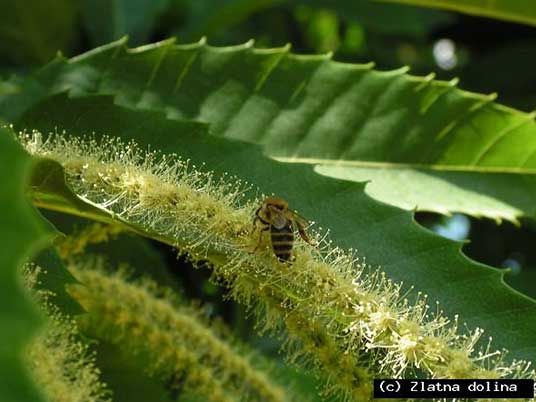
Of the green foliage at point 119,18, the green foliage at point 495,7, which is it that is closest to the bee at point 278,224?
the green foliage at point 495,7

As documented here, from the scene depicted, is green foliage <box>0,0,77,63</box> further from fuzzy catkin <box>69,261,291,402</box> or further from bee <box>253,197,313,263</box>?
bee <box>253,197,313,263</box>

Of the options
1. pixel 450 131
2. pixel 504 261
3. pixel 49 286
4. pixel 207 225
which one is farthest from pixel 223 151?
pixel 504 261

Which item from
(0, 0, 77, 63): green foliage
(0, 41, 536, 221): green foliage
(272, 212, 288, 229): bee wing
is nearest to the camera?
(272, 212, 288, 229): bee wing

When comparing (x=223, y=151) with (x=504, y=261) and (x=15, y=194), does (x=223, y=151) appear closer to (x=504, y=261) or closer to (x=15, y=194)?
(x=15, y=194)

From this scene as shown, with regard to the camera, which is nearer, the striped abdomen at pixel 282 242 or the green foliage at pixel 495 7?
the striped abdomen at pixel 282 242

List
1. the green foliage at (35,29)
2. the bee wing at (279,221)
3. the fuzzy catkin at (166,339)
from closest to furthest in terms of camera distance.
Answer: the bee wing at (279,221)
the fuzzy catkin at (166,339)
the green foliage at (35,29)

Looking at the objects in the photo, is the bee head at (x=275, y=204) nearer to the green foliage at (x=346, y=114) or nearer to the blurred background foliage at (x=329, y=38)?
the green foliage at (x=346, y=114)

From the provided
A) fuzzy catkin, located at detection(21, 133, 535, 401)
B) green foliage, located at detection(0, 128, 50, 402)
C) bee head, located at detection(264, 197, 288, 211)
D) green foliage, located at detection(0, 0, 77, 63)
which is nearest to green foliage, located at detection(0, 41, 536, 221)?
fuzzy catkin, located at detection(21, 133, 535, 401)
